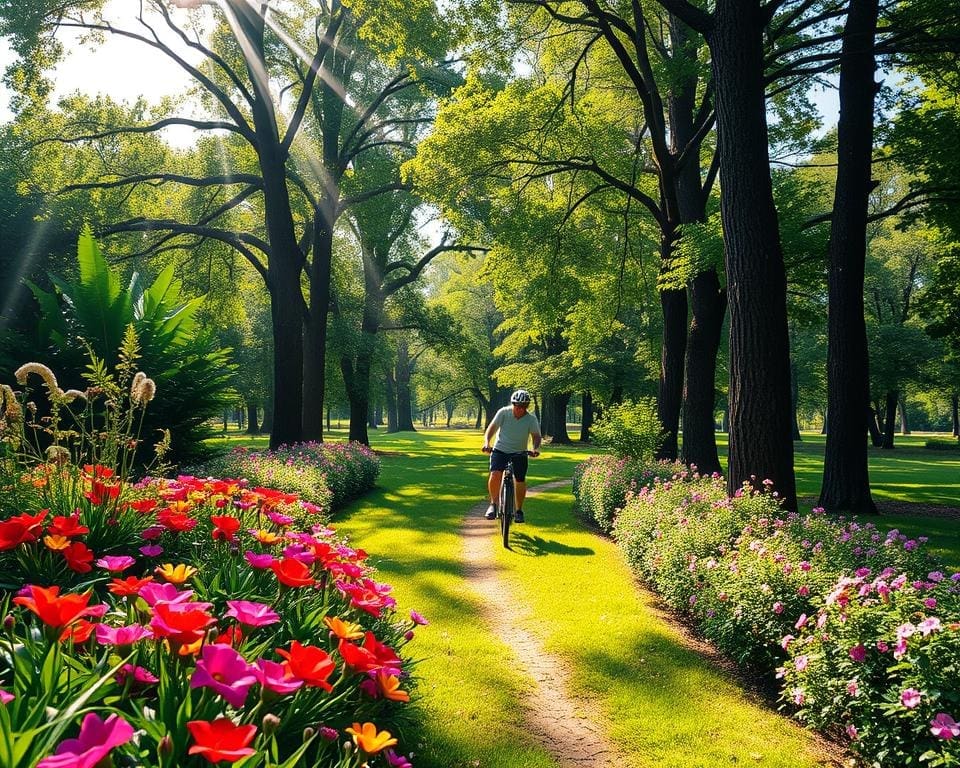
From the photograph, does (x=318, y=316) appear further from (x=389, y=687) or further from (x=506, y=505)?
(x=389, y=687)

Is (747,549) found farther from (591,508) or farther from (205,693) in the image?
(591,508)

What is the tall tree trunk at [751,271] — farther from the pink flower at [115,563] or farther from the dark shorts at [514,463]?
the pink flower at [115,563]

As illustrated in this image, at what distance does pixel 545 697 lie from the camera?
163 inches

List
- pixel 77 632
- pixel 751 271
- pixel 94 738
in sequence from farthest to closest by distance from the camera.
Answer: pixel 751 271 < pixel 77 632 < pixel 94 738

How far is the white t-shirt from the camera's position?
9.20 metres

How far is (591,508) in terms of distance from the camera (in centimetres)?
1095

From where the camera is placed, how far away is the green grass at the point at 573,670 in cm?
344

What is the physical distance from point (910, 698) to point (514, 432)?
661 centimetres

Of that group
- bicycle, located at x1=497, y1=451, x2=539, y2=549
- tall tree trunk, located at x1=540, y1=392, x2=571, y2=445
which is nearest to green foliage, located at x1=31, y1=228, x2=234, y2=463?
bicycle, located at x1=497, y1=451, x2=539, y2=549

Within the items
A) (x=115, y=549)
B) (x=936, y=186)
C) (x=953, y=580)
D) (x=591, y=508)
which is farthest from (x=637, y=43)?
(x=115, y=549)

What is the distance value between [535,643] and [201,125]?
45.2 feet

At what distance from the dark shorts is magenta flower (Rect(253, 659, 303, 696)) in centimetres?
769

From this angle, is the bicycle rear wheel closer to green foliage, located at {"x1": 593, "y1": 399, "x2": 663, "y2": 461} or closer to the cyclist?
the cyclist

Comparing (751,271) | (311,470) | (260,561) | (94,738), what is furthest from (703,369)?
(94,738)
